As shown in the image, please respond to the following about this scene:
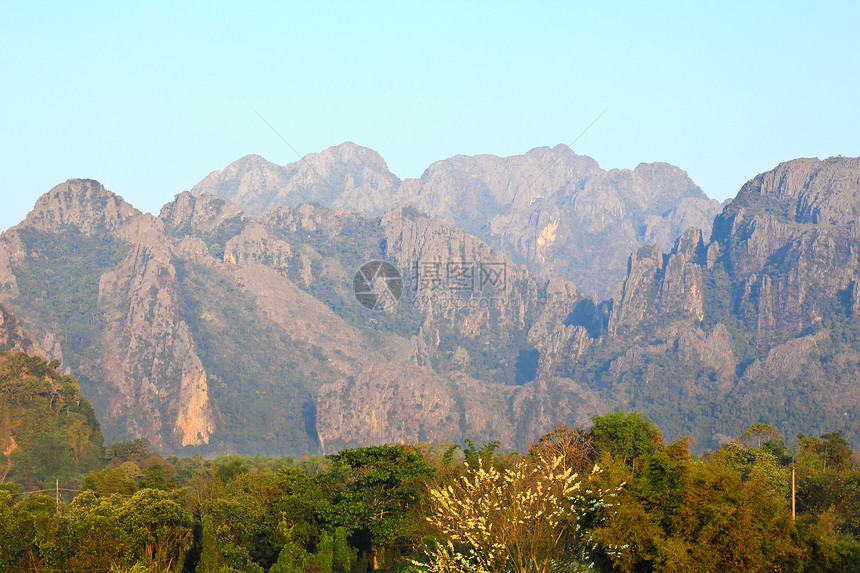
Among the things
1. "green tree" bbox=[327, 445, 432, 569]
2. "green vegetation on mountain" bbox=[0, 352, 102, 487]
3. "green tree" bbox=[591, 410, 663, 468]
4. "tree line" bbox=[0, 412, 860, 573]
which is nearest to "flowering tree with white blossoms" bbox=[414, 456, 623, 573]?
"tree line" bbox=[0, 412, 860, 573]

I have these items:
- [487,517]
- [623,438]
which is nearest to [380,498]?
[623,438]

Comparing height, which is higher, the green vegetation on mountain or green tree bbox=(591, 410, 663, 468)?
the green vegetation on mountain

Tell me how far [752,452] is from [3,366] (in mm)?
141887

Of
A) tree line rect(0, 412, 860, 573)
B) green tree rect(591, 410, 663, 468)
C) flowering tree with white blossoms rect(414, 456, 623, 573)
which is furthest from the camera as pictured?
green tree rect(591, 410, 663, 468)

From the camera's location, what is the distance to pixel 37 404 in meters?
169

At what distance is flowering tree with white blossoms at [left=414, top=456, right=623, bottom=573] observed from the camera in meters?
43.6

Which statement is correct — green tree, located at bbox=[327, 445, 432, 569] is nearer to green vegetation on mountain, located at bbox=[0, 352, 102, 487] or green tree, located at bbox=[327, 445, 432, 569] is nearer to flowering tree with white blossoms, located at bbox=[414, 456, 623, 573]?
flowering tree with white blossoms, located at bbox=[414, 456, 623, 573]

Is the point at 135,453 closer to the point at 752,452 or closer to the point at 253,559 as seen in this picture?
the point at 253,559

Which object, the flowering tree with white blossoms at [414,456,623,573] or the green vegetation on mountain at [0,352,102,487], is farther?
the green vegetation on mountain at [0,352,102,487]

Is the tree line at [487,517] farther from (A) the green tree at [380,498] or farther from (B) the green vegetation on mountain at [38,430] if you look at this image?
(B) the green vegetation on mountain at [38,430]

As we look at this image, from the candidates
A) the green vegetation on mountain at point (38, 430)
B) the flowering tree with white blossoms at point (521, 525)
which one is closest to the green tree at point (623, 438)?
the flowering tree with white blossoms at point (521, 525)

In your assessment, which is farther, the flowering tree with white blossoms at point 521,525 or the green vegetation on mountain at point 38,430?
the green vegetation on mountain at point 38,430

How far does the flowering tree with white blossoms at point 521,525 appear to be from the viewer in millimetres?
43594

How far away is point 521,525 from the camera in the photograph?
44531 millimetres
